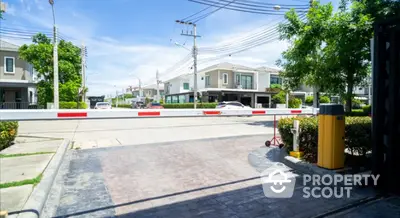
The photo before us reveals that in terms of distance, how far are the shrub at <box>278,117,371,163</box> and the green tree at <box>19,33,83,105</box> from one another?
2355cm

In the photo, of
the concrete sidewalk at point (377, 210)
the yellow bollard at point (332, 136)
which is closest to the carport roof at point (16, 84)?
the yellow bollard at point (332, 136)

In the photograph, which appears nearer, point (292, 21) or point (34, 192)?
point (34, 192)

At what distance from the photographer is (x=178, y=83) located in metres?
52.6

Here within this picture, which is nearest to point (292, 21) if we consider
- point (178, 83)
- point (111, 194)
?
point (111, 194)

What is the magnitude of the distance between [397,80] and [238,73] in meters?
37.1

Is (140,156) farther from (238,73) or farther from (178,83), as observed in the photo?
(178,83)

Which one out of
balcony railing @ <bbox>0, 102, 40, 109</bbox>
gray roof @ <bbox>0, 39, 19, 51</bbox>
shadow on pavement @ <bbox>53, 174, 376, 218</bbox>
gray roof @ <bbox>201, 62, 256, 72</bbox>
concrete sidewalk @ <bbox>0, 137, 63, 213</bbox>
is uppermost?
gray roof @ <bbox>201, 62, 256, 72</bbox>

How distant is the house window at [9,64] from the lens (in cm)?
2433

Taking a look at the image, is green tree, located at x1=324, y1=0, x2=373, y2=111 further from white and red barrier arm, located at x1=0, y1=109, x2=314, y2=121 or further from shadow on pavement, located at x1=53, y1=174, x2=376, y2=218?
shadow on pavement, located at x1=53, y1=174, x2=376, y2=218

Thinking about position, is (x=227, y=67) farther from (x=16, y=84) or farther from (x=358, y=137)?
(x=358, y=137)

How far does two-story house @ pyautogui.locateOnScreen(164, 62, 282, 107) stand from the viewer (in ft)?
132

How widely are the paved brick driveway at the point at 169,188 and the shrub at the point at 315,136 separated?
1.26 m

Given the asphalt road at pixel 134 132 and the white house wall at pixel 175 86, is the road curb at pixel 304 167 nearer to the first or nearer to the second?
the asphalt road at pixel 134 132

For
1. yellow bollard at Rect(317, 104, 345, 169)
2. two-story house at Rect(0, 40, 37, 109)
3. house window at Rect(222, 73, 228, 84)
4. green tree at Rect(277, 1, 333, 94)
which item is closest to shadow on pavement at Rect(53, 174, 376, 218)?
yellow bollard at Rect(317, 104, 345, 169)
